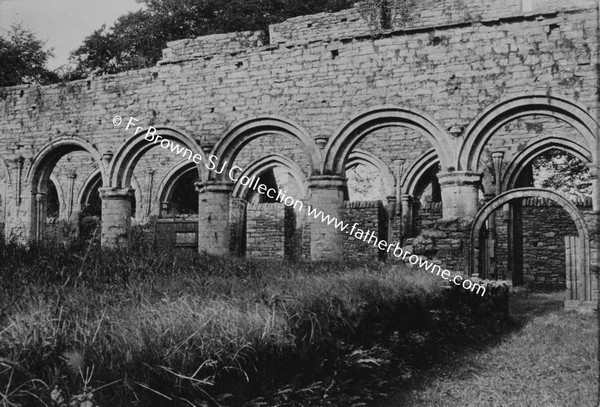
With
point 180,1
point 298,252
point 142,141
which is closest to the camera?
point 142,141

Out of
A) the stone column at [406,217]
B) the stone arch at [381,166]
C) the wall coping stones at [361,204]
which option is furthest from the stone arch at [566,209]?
the stone arch at [381,166]

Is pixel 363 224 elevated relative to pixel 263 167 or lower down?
lower down

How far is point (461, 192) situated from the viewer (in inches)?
497

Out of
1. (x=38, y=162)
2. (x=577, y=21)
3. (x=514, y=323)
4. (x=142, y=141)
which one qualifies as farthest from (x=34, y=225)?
(x=577, y=21)

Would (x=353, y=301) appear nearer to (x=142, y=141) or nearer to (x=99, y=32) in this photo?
(x=142, y=141)

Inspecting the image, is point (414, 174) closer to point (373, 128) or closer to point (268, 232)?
point (268, 232)

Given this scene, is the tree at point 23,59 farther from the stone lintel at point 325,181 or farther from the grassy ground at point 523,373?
the grassy ground at point 523,373

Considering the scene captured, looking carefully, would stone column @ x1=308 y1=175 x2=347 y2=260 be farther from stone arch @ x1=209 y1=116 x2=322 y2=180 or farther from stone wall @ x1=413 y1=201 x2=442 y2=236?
stone wall @ x1=413 y1=201 x2=442 y2=236

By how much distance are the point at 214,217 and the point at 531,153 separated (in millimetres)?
8433

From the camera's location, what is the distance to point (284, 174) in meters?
27.1

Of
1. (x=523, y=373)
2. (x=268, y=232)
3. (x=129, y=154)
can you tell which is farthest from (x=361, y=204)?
(x=523, y=373)

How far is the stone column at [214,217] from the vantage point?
14312mm

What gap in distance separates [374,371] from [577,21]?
31.0ft

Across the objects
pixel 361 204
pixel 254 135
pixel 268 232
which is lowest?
pixel 268 232
